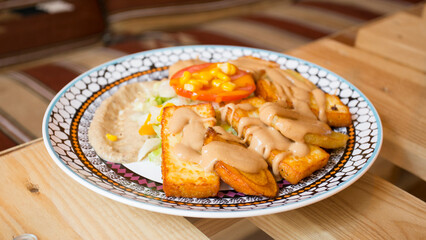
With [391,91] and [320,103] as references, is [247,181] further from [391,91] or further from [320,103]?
[391,91]

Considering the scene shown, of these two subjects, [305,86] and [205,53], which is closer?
[305,86]

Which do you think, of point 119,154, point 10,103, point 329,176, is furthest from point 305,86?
point 10,103

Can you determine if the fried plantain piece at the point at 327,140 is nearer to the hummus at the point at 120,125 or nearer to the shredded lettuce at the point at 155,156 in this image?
the shredded lettuce at the point at 155,156

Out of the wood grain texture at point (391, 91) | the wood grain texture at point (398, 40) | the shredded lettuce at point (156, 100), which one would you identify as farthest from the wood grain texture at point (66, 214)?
the wood grain texture at point (398, 40)

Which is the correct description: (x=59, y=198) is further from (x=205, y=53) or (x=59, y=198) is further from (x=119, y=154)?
(x=205, y=53)

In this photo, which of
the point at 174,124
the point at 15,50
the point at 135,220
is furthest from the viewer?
the point at 15,50

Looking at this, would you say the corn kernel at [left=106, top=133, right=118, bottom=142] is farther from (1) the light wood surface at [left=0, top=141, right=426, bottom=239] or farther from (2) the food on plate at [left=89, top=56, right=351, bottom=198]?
(1) the light wood surface at [left=0, top=141, right=426, bottom=239]

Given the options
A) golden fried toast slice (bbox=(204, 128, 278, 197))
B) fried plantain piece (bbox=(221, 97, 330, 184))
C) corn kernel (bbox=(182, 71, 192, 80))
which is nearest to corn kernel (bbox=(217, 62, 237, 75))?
corn kernel (bbox=(182, 71, 192, 80))
